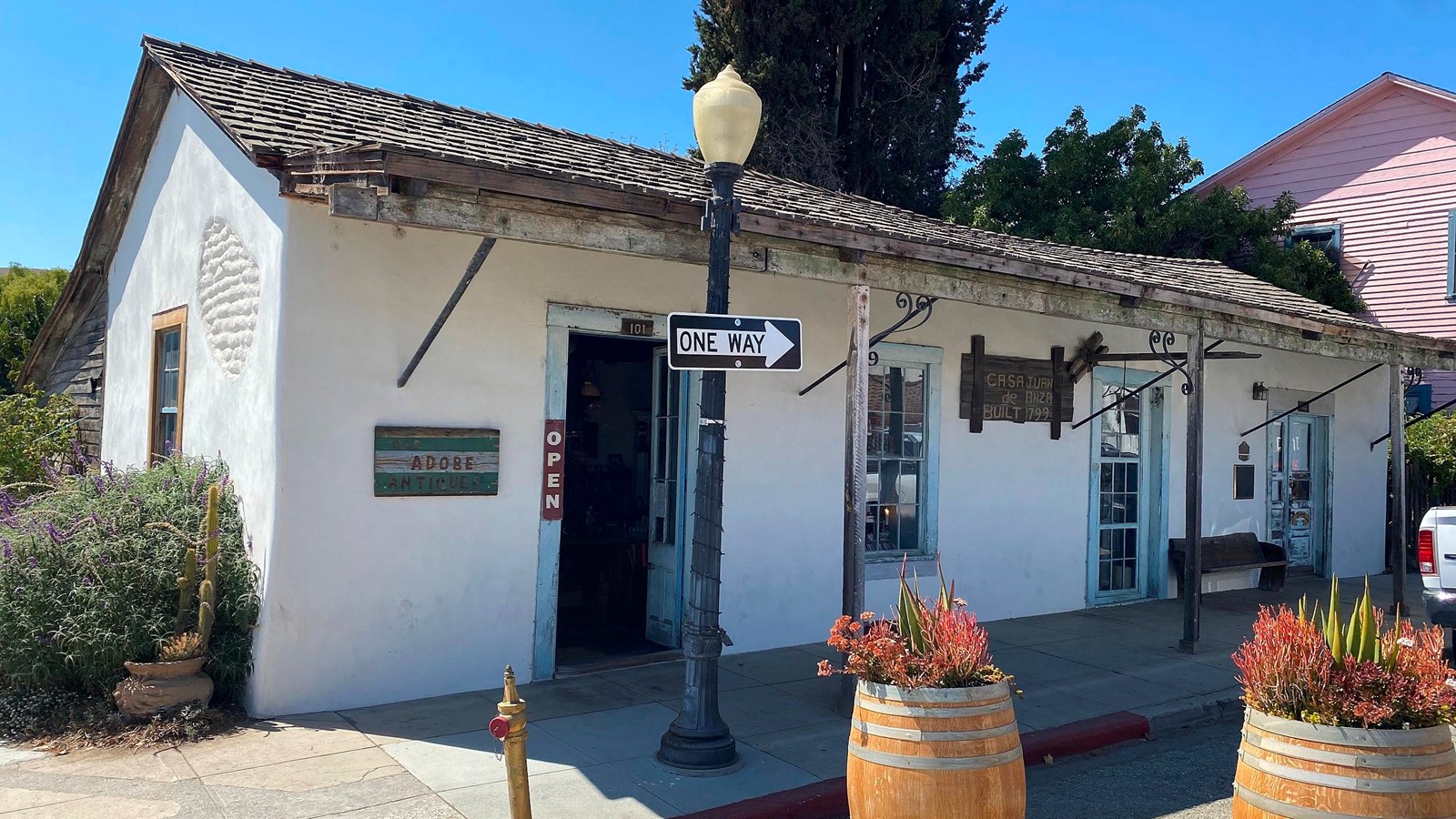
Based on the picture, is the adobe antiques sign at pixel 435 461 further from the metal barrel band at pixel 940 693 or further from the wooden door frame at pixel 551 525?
the metal barrel band at pixel 940 693

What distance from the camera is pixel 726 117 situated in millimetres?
5203

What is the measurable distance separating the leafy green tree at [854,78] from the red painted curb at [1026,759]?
1451 centimetres

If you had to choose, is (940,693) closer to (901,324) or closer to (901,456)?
(901,324)

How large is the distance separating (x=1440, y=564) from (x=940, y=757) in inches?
230

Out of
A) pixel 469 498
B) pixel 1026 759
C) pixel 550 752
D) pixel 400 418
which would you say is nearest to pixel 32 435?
pixel 400 418

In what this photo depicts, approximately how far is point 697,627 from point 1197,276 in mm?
9798

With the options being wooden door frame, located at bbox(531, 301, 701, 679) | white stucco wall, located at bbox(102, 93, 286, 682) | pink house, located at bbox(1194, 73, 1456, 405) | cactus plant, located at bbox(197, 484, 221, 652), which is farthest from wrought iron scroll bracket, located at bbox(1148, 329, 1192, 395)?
pink house, located at bbox(1194, 73, 1456, 405)

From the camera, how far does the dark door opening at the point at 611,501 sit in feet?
27.5

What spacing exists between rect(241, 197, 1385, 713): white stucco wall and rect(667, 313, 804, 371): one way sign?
2118 millimetres

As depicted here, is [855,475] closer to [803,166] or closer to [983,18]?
[803,166]

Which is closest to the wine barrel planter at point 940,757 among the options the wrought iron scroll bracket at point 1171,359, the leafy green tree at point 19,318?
the wrought iron scroll bracket at point 1171,359

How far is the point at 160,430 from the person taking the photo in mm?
8422

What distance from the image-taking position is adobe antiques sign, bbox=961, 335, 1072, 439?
9.61 meters

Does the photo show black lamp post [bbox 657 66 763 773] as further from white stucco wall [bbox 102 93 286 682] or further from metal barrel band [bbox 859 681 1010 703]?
white stucco wall [bbox 102 93 286 682]
